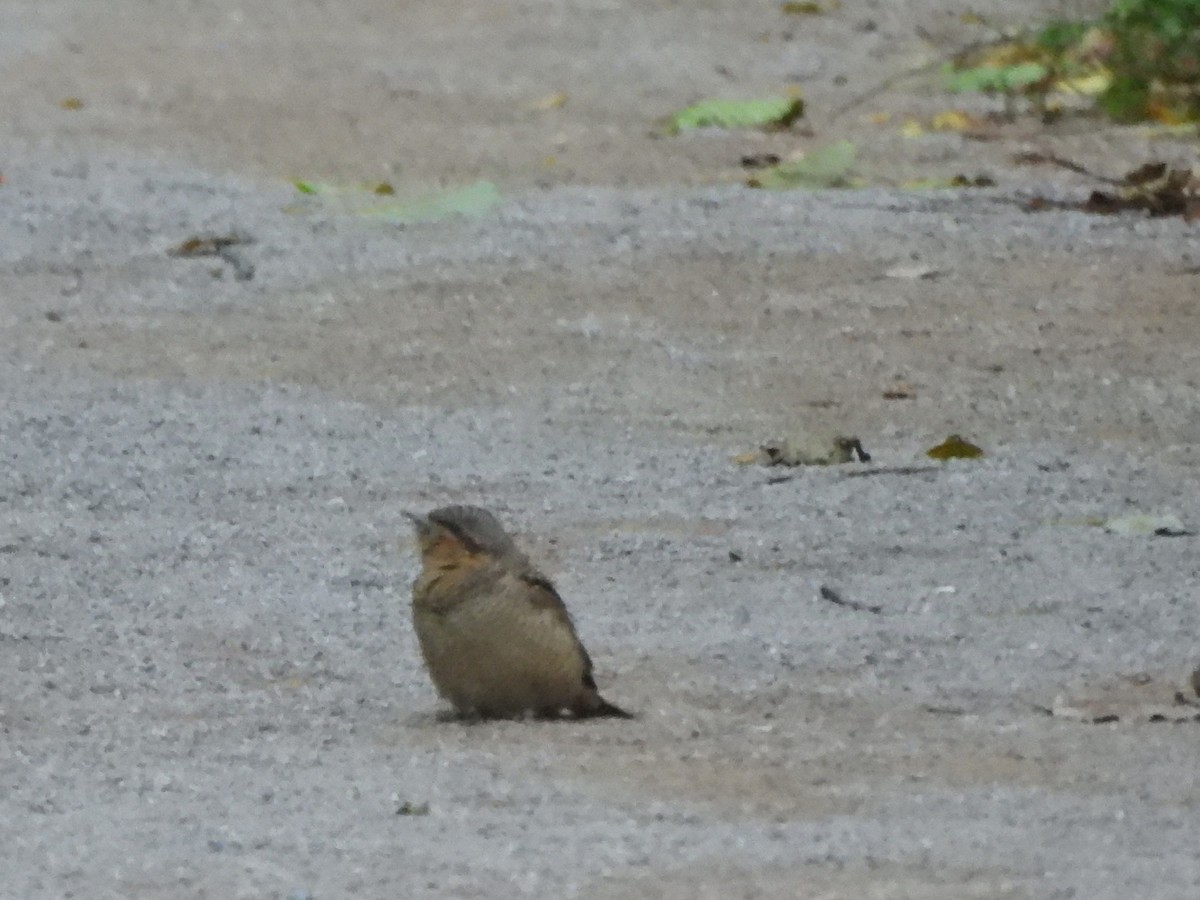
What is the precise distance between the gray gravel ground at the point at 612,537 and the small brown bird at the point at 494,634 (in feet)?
0.27

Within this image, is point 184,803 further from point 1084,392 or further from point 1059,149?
point 1059,149

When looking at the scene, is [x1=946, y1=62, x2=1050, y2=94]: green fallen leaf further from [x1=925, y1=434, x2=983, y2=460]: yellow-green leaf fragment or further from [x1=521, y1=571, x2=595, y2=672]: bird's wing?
[x1=521, y1=571, x2=595, y2=672]: bird's wing

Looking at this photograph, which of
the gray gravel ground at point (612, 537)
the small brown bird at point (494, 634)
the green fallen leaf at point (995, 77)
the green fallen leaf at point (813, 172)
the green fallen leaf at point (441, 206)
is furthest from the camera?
the green fallen leaf at point (995, 77)

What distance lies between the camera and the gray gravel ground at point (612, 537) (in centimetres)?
420

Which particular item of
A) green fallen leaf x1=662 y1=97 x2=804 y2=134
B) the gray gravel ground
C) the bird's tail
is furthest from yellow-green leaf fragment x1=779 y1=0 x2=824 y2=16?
the bird's tail

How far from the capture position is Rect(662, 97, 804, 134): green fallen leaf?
12.6m

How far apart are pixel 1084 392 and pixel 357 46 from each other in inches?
331

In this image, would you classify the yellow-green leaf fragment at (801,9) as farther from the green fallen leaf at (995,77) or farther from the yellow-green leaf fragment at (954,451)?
the yellow-green leaf fragment at (954,451)

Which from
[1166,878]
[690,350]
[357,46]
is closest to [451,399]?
[690,350]

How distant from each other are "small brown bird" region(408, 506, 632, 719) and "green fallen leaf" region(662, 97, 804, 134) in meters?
7.81

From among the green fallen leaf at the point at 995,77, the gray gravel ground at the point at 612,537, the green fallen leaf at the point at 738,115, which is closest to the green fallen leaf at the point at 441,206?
the gray gravel ground at the point at 612,537

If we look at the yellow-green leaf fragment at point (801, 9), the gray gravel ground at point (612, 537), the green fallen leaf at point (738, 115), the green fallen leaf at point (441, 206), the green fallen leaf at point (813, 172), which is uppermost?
the gray gravel ground at point (612, 537)

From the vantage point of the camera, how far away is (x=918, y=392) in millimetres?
7949

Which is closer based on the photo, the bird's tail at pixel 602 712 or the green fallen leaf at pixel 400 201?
the bird's tail at pixel 602 712
